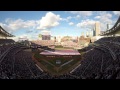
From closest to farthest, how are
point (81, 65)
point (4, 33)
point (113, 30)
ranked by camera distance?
point (81, 65) < point (4, 33) < point (113, 30)

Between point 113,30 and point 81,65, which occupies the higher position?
point 113,30

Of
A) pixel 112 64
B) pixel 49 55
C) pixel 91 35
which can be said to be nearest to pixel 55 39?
pixel 49 55

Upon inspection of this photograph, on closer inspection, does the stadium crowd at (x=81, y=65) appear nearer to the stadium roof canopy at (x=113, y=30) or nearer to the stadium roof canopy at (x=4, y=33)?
the stadium roof canopy at (x=4, y=33)

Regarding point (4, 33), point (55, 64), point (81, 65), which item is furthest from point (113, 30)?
point (4, 33)

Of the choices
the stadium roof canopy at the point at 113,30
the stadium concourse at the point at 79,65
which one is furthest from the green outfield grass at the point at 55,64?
the stadium roof canopy at the point at 113,30

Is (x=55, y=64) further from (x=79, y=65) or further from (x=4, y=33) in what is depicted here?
(x=4, y=33)

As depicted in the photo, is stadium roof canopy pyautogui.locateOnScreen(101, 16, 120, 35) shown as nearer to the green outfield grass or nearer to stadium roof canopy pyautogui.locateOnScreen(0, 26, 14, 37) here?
the green outfield grass

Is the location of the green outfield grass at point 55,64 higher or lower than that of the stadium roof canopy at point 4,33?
lower

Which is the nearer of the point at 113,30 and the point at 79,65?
the point at 79,65
